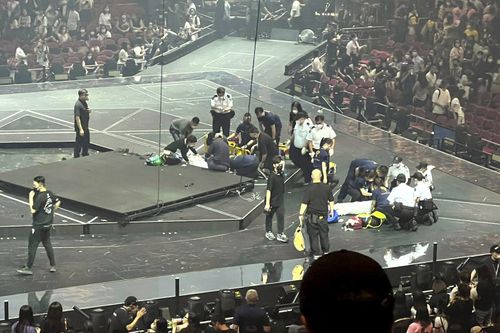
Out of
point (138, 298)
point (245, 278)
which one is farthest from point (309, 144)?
point (138, 298)

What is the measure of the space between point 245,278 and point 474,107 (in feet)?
35.4

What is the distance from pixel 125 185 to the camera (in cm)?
1673

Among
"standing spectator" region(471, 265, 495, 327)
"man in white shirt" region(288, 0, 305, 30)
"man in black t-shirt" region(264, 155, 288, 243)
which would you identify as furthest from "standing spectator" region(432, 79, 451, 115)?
"standing spectator" region(471, 265, 495, 327)

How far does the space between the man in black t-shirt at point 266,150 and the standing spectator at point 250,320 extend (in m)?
7.76

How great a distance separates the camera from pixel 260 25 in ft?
84.6

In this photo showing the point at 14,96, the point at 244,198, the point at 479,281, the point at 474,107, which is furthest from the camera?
the point at 14,96

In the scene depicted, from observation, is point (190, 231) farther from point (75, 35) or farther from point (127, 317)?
point (75, 35)

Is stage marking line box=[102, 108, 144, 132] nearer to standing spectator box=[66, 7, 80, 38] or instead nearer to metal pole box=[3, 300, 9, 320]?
standing spectator box=[66, 7, 80, 38]

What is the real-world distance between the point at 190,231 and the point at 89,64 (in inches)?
446

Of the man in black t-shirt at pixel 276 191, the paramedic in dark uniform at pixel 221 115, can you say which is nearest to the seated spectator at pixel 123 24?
the paramedic in dark uniform at pixel 221 115

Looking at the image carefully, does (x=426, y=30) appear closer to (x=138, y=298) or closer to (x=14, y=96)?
(x=14, y=96)

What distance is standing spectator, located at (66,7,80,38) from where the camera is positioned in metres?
27.2

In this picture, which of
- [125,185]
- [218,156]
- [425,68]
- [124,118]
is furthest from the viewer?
[425,68]

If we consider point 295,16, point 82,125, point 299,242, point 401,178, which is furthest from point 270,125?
point 295,16
